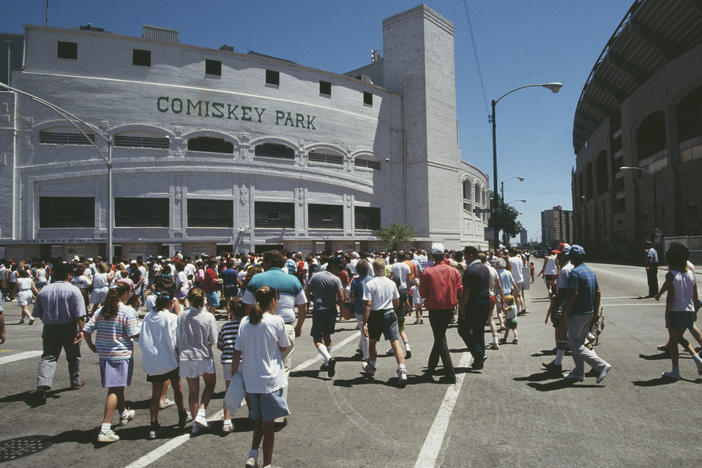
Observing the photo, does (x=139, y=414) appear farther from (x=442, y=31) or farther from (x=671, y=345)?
(x=442, y=31)

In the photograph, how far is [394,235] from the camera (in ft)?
127

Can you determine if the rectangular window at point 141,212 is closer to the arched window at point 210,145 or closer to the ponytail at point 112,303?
the arched window at point 210,145

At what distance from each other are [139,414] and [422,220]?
39530mm

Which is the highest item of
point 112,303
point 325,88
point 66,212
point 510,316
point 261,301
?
point 325,88

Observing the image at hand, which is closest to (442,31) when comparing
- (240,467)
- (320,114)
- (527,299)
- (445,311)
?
(320,114)

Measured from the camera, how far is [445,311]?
22.0ft

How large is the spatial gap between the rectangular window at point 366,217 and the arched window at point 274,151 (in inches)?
323

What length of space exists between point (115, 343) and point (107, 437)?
3.34 ft

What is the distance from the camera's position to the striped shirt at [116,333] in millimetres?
4973

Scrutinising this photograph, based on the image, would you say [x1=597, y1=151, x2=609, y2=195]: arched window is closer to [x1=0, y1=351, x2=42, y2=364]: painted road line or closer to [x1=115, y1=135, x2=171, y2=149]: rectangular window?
[x1=115, y1=135, x2=171, y2=149]: rectangular window

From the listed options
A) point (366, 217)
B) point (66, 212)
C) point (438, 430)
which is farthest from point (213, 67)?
point (438, 430)

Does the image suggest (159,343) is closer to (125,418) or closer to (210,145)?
(125,418)

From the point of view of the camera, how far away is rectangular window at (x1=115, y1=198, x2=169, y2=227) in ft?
98.8

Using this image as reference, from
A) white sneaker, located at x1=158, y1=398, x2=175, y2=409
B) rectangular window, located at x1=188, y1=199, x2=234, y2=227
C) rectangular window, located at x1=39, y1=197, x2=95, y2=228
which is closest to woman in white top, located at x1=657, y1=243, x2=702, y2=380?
white sneaker, located at x1=158, y1=398, x2=175, y2=409
